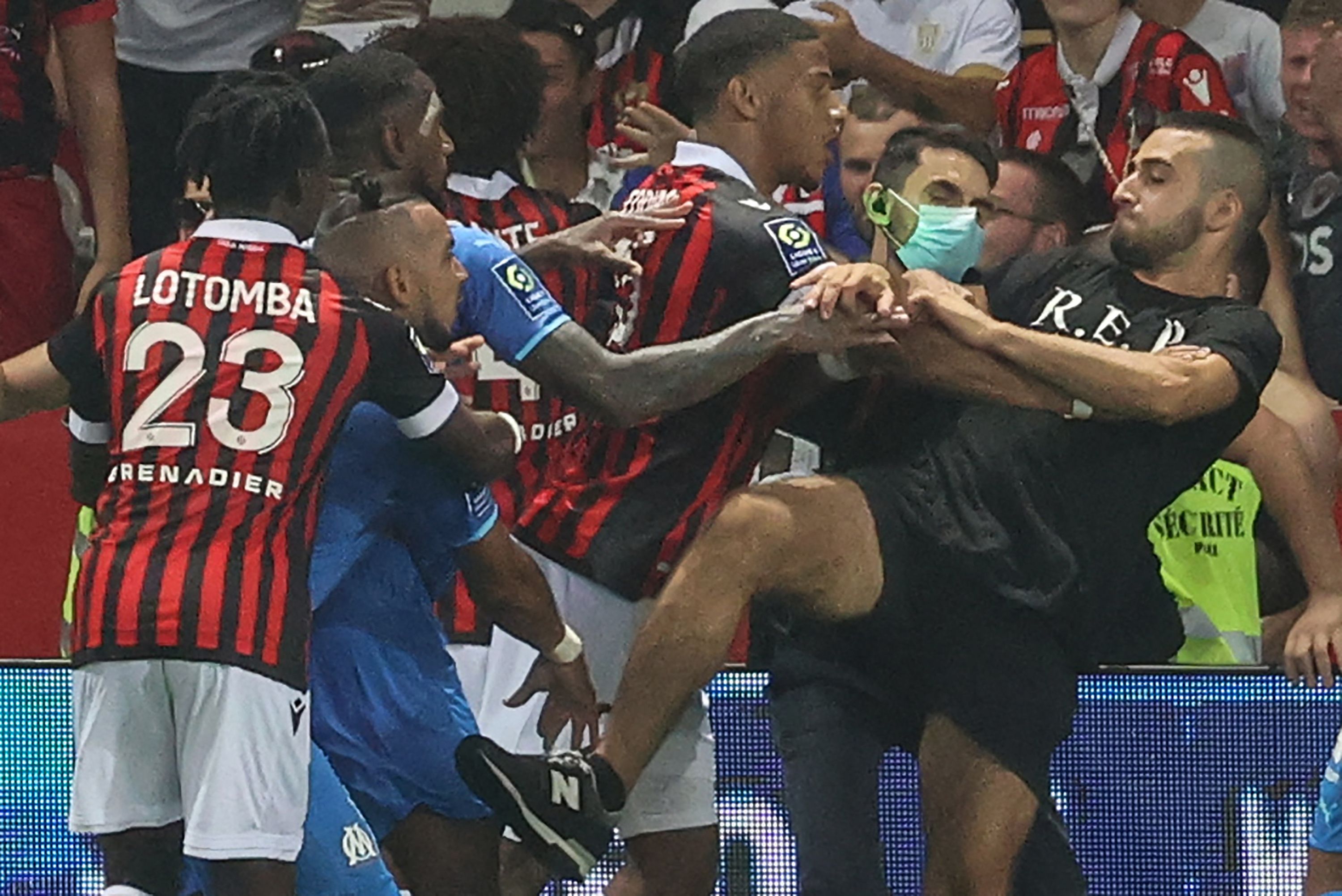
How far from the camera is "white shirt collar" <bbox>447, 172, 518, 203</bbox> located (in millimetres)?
5041

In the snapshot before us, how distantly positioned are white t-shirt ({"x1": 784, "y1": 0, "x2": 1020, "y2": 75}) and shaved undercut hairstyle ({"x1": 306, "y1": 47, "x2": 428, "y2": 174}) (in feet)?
4.92

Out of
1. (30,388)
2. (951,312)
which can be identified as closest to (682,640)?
(951,312)

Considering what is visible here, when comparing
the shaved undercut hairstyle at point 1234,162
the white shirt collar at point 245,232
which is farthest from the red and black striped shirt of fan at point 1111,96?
the white shirt collar at point 245,232

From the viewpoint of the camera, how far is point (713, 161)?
4.59 metres

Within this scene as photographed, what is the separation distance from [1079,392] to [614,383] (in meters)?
0.86

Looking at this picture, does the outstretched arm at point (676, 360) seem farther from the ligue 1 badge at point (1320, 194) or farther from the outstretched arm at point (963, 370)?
the ligue 1 badge at point (1320, 194)

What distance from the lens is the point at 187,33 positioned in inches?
233

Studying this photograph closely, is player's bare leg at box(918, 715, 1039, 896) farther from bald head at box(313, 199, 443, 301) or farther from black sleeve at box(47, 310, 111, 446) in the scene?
black sleeve at box(47, 310, 111, 446)

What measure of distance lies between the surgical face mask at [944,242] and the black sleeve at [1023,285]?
4.3 inches

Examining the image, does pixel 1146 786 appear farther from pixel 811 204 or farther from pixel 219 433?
pixel 219 433

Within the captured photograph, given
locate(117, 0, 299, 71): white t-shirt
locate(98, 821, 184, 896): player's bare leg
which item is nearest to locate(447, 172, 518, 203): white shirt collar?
locate(117, 0, 299, 71): white t-shirt

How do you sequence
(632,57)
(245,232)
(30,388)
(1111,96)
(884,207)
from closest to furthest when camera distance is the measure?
(245,232) → (884,207) → (30,388) → (1111,96) → (632,57)

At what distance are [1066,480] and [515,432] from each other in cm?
104

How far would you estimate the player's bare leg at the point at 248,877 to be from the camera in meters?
3.74
